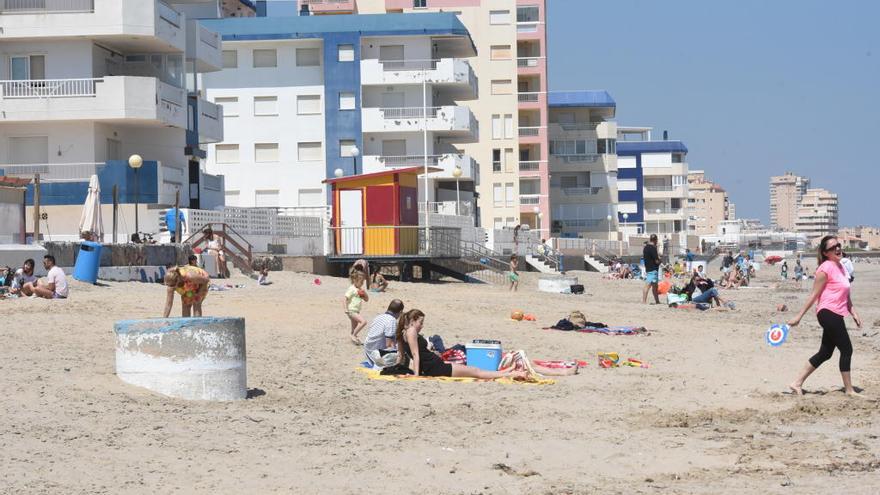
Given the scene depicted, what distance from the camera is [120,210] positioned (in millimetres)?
37844

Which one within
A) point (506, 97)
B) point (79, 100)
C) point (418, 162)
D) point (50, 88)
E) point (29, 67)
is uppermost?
point (506, 97)

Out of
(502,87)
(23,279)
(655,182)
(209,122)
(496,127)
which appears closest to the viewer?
(23,279)

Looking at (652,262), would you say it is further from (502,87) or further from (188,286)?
(502,87)

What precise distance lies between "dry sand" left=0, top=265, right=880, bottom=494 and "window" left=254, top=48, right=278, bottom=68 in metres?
40.4

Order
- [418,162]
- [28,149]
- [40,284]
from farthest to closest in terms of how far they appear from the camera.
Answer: [418,162], [28,149], [40,284]

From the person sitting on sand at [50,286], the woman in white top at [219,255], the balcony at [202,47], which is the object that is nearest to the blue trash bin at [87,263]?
the person sitting on sand at [50,286]

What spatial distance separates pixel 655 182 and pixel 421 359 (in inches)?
3819

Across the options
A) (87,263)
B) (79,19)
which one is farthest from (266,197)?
(87,263)

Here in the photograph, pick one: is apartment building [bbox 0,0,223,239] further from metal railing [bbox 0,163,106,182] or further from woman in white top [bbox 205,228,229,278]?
woman in white top [bbox 205,228,229,278]

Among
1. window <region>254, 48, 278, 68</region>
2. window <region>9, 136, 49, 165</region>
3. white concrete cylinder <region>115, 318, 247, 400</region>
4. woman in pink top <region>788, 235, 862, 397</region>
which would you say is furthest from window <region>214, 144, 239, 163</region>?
white concrete cylinder <region>115, 318, 247, 400</region>

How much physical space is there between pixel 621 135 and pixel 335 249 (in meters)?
88.6

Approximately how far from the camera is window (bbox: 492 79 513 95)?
249 ft

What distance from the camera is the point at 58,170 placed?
128ft

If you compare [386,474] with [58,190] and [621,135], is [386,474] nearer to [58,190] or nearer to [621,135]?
[58,190]
